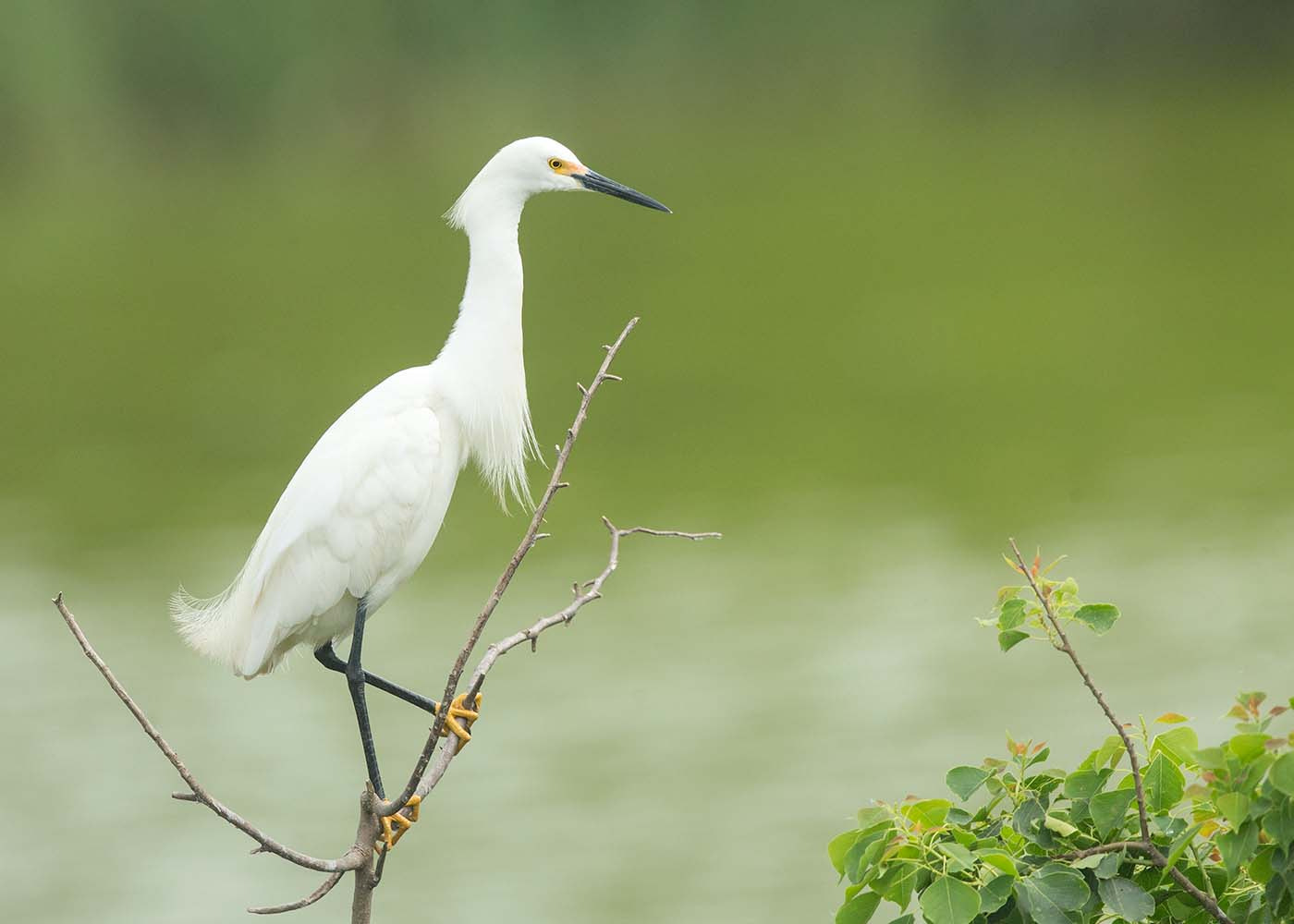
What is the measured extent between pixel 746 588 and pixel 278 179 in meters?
9.35

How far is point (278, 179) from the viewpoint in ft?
48.0

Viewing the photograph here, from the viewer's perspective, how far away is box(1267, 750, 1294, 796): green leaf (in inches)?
56.4

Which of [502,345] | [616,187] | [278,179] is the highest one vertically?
[616,187]

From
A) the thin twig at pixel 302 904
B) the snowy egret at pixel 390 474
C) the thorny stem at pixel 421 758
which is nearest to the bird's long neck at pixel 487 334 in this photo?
the snowy egret at pixel 390 474

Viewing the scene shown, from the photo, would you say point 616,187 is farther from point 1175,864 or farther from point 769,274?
point 769,274

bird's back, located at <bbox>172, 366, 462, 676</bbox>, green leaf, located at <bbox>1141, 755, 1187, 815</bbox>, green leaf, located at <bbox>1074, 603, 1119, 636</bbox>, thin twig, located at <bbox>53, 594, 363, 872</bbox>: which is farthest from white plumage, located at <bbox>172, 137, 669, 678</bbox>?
green leaf, located at <bbox>1141, 755, 1187, 815</bbox>

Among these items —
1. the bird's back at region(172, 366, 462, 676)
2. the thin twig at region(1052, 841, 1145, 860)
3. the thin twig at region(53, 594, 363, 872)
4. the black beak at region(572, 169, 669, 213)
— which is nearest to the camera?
the thin twig at region(1052, 841, 1145, 860)

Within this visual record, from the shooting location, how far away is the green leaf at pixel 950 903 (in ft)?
5.22

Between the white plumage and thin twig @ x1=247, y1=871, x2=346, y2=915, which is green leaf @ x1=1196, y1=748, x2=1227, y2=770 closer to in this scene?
thin twig @ x1=247, y1=871, x2=346, y2=915


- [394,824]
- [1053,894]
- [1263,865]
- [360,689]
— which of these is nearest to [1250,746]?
[1263,865]

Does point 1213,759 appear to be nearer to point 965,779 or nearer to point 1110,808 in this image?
point 1110,808

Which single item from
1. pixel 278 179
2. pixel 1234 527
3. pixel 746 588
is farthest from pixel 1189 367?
pixel 278 179

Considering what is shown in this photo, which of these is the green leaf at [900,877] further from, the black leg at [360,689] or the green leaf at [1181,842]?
the black leg at [360,689]

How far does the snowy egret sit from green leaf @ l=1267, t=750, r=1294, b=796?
155 centimetres
